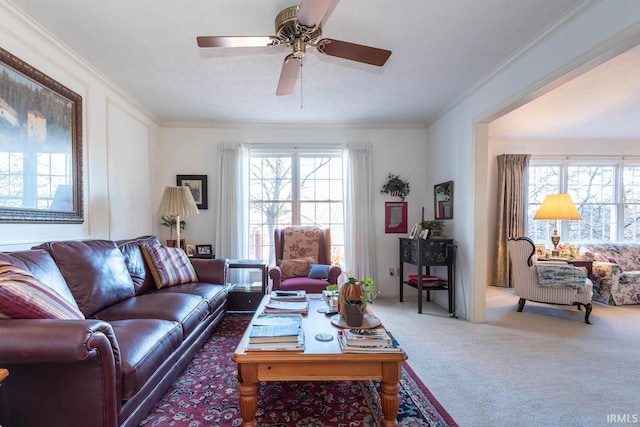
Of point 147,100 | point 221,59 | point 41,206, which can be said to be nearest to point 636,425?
point 221,59

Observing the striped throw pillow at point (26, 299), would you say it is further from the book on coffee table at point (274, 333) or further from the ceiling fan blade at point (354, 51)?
the ceiling fan blade at point (354, 51)

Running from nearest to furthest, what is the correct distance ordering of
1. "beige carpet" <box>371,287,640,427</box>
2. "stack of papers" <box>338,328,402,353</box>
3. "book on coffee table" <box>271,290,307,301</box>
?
"stack of papers" <box>338,328,402,353</box> → "beige carpet" <box>371,287,640,427</box> → "book on coffee table" <box>271,290,307,301</box>

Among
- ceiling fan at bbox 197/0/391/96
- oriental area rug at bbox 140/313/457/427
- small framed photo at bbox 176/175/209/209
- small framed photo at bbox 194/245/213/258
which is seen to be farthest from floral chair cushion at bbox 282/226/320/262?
ceiling fan at bbox 197/0/391/96

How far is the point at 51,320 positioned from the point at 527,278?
4247 mm

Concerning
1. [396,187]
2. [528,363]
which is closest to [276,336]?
[528,363]

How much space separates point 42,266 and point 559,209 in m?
5.50

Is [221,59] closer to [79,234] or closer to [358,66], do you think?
[358,66]

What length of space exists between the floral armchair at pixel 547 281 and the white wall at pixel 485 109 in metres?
0.59

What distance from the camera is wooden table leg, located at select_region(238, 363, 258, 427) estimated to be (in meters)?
1.49

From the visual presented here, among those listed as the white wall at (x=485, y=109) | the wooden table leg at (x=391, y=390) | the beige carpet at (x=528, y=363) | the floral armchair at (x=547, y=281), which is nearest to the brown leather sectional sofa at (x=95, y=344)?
the wooden table leg at (x=391, y=390)

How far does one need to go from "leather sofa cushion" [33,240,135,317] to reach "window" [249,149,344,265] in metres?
2.17

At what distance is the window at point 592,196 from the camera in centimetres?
531

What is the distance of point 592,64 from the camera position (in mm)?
2010

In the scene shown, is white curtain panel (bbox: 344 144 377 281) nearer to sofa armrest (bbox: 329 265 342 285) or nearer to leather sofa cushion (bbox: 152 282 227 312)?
sofa armrest (bbox: 329 265 342 285)
